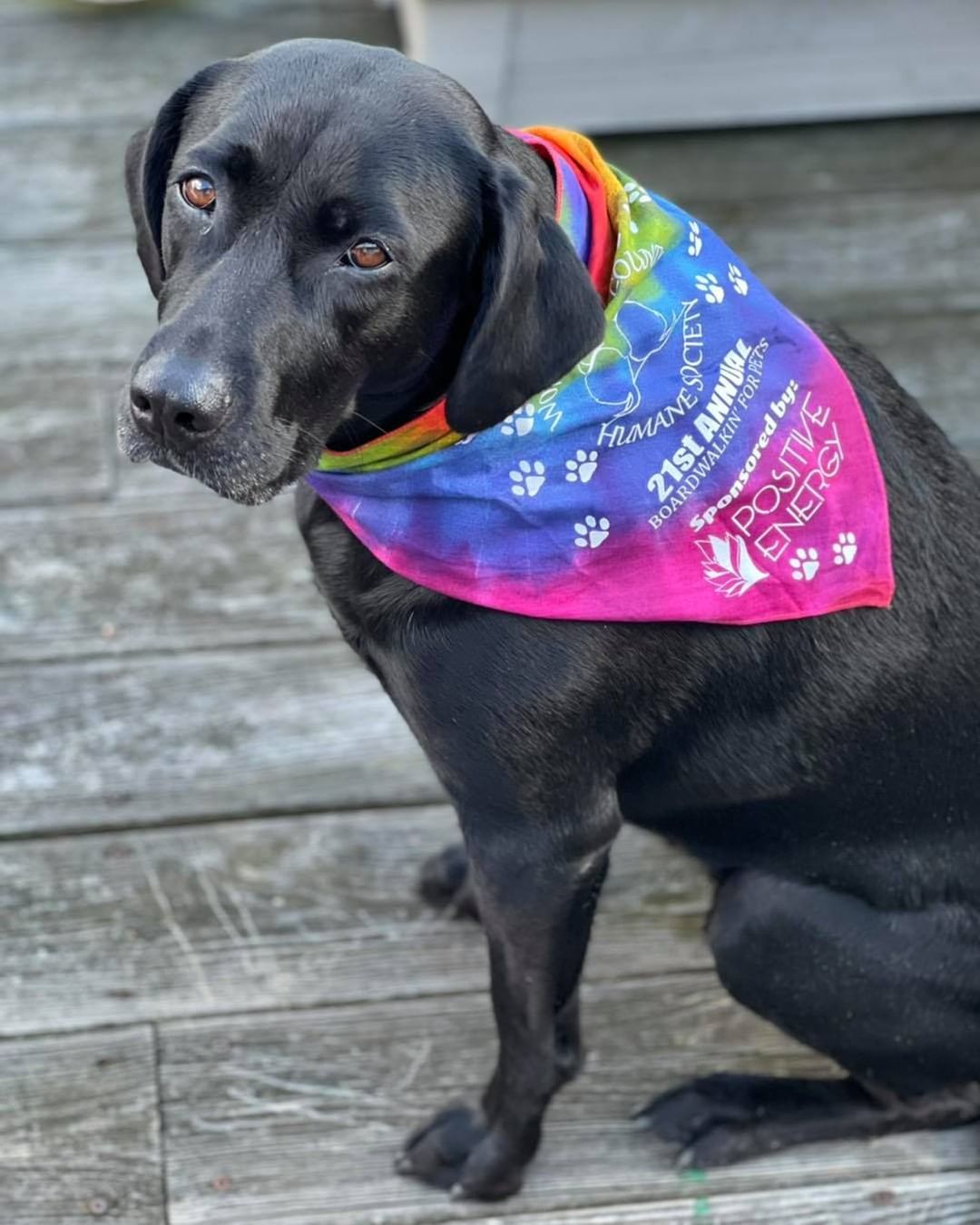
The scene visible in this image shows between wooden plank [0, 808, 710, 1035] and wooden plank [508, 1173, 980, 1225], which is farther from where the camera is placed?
wooden plank [0, 808, 710, 1035]

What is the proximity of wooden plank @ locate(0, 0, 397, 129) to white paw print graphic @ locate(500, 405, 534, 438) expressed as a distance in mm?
2903

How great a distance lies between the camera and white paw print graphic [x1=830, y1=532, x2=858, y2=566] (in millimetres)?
1759

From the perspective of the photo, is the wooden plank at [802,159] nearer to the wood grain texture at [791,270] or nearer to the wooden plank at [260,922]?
the wood grain texture at [791,270]

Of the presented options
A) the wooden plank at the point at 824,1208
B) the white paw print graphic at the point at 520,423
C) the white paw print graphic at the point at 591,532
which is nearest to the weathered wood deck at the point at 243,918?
the wooden plank at the point at 824,1208

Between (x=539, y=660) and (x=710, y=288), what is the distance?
1.51ft

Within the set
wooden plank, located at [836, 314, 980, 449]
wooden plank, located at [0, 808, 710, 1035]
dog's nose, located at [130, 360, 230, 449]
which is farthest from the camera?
wooden plank, located at [836, 314, 980, 449]

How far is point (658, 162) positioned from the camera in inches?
158

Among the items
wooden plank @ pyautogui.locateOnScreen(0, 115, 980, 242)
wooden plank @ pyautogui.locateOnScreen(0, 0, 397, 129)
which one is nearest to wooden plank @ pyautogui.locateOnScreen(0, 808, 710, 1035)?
wooden plank @ pyautogui.locateOnScreen(0, 115, 980, 242)

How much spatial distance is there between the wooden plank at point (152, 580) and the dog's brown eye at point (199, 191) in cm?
118

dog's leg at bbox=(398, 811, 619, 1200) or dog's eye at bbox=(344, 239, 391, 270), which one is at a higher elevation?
dog's eye at bbox=(344, 239, 391, 270)

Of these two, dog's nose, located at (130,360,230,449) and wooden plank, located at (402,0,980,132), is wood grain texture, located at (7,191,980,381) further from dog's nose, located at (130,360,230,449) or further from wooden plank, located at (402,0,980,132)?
dog's nose, located at (130,360,230,449)

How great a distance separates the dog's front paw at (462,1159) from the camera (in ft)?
6.71

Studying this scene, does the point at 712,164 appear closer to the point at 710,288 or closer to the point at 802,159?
the point at 802,159

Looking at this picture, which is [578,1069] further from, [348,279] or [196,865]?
[348,279]
